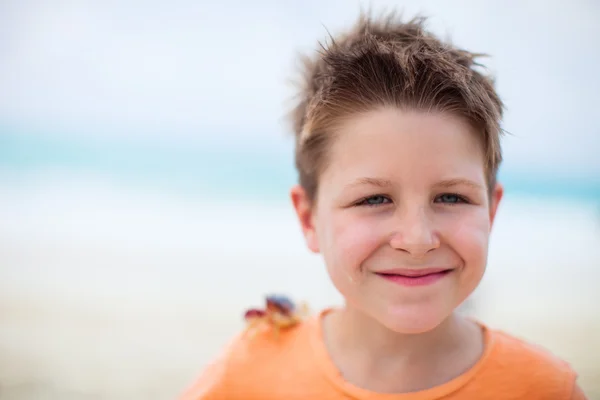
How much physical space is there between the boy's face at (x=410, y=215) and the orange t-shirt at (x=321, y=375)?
21 cm

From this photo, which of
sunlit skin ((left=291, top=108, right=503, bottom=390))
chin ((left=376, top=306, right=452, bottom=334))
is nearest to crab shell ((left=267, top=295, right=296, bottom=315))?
sunlit skin ((left=291, top=108, right=503, bottom=390))

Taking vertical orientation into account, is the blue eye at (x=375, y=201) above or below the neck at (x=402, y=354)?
above

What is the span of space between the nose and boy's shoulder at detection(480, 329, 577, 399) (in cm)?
41

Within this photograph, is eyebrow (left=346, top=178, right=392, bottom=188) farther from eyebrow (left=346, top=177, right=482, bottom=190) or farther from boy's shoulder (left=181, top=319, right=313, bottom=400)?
boy's shoulder (left=181, top=319, right=313, bottom=400)

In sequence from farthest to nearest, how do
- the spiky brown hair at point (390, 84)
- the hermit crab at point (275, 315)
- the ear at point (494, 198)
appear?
the hermit crab at point (275, 315), the ear at point (494, 198), the spiky brown hair at point (390, 84)

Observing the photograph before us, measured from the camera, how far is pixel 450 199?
4.16ft

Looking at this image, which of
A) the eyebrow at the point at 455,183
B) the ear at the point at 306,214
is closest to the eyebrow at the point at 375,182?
the eyebrow at the point at 455,183

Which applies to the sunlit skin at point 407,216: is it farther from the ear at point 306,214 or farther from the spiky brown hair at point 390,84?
the ear at point 306,214

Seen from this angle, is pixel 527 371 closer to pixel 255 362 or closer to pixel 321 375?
pixel 321 375

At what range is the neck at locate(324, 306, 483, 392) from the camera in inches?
53.7

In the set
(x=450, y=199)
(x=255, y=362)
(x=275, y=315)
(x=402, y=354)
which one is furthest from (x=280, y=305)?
(x=450, y=199)

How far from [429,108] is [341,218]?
0.33m

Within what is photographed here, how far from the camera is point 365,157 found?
4.13 ft

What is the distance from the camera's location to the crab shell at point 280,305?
1647mm
